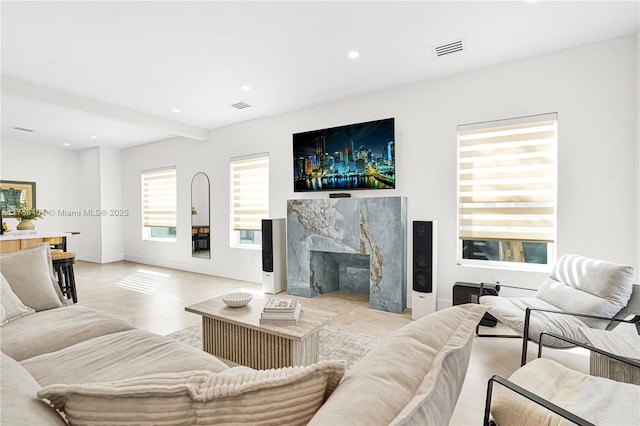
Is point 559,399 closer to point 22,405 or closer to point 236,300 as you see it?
point 22,405

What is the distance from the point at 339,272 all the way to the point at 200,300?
1924 millimetres

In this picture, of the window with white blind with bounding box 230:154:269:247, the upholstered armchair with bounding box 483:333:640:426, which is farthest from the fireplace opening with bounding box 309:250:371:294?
the upholstered armchair with bounding box 483:333:640:426

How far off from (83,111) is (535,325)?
5.26 metres

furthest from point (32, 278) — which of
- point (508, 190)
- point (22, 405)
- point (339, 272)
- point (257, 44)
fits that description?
point (508, 190)

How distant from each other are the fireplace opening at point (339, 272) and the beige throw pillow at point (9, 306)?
9.23ft

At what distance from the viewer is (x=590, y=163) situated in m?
2.81

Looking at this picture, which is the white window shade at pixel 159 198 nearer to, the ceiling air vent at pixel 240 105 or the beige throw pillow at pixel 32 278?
the ceiling air vent at pixel 240 105

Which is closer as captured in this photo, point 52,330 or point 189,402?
point 189,402

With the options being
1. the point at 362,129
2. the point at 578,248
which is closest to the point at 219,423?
the point at 578,248

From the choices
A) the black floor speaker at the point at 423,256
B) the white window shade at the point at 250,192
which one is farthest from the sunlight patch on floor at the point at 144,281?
the black floor speaker at the point at 423,256

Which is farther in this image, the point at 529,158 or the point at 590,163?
the point at 529,158

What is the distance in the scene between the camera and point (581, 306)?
7.18 feet

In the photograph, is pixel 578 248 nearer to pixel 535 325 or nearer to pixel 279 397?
pixel 535 325

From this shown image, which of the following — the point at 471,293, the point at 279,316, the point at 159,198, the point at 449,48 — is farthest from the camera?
the point at 159,198
